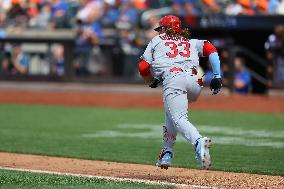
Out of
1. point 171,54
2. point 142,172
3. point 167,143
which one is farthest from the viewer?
point 142,172

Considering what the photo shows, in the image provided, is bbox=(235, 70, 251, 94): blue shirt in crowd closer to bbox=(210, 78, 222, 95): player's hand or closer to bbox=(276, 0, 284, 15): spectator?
bbox=(276, 0, 284, 15): spectator

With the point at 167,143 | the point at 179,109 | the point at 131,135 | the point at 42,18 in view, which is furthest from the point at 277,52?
the point at 179,109

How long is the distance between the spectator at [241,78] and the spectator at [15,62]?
20.0ft

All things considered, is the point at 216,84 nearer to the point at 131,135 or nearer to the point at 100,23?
the point at 131,135

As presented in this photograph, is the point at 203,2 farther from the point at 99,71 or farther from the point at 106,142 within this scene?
the point at 106,142

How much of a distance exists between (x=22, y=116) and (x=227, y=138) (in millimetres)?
6015

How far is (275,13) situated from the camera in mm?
20766

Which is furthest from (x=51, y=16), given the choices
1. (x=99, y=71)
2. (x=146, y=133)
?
(x=146, y=133)

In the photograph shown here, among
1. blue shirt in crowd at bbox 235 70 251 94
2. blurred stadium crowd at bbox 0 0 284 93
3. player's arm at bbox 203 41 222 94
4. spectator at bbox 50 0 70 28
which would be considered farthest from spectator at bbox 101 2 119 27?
player's arm at bbox 203 41 222 94

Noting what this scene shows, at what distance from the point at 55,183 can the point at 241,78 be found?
13950 millimetres

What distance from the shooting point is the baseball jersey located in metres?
8.06

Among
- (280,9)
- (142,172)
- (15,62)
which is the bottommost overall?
(15,62)

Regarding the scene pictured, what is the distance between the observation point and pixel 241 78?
21016mm

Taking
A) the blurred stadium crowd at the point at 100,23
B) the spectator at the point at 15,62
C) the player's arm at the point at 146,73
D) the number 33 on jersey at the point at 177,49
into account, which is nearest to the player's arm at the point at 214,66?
the number 33 on jersey at the point at 177,49
